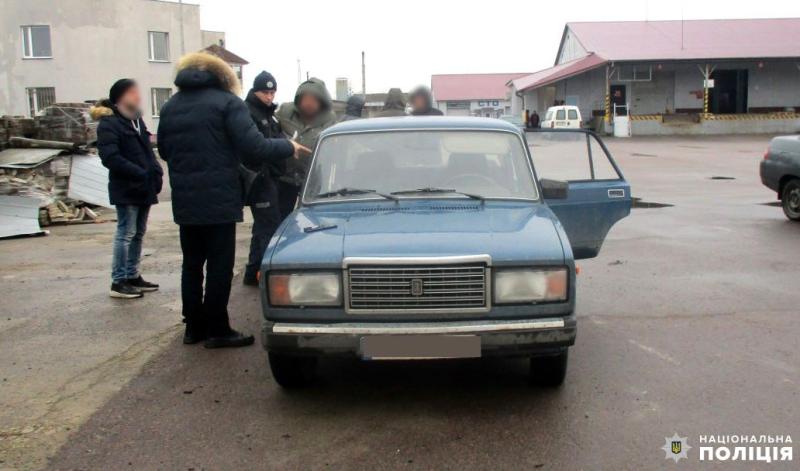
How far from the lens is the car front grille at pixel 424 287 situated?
383 cm

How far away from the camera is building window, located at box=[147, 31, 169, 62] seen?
132 feet

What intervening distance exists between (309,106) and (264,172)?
4.08 feet

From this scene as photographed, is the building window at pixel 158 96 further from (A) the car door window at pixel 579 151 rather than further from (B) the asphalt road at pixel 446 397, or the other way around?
(A) the car door window at pixel 579 151

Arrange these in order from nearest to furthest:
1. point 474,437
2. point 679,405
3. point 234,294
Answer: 1. point 474,437
2. point 679,405
3. point 234,294

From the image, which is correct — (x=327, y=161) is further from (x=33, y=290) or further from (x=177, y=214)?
(x=33, y=290)

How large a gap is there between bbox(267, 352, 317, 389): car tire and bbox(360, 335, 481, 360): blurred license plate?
24.7 inches

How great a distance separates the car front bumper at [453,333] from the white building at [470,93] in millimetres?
78108

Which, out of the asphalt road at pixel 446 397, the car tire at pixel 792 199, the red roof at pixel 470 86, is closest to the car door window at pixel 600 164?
the asphalt road at pixel 446 397

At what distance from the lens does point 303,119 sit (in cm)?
759

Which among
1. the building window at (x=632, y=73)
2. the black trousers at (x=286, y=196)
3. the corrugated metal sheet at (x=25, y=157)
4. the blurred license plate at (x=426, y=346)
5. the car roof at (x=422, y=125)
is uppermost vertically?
the building window at (x=632, y=73)

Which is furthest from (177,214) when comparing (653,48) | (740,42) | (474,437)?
(740,42)

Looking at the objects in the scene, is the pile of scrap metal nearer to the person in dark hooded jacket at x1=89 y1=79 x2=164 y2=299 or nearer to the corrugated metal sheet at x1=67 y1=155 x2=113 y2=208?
the corrugated metal sheet at x1=67 y1=155 x2=113 y2=208

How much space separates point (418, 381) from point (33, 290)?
182 inches

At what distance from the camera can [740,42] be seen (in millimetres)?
43344
